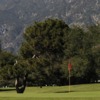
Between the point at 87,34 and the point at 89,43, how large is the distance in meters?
3.33

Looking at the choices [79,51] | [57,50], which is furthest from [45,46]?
[79,51]

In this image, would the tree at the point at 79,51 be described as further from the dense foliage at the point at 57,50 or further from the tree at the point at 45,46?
the tree at the point at 45,46

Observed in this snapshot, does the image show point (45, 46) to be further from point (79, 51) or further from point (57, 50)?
point (79, 51)

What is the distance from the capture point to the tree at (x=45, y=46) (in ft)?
211

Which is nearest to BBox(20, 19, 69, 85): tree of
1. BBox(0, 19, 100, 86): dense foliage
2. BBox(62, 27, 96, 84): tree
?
BBox(0, 19, 100, 86): dense foliage

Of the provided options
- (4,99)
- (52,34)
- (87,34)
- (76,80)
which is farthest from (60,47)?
(4,99)

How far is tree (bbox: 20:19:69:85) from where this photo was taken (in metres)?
64.3

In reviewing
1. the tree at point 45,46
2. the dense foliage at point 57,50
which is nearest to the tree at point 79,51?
the dense foliage at point 57,50

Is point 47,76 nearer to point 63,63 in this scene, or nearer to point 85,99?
point 63,63

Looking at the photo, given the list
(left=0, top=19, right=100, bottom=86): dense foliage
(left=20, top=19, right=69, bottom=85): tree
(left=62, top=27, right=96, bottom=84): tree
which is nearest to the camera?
(left=20, top=19, right=69, bottom=85): tree

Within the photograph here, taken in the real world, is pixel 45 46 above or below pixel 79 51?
above

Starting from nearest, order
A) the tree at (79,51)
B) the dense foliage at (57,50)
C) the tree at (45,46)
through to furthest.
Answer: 1. the tree at (45,46)
2. the dense foliage at (57,50)
3. the tree at (79,51)

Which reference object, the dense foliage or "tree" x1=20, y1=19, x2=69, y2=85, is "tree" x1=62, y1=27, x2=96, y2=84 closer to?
the dense foliage

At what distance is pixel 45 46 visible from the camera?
67375 mm
